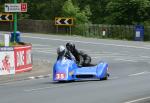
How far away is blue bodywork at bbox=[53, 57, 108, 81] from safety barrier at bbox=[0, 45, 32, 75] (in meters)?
4.97

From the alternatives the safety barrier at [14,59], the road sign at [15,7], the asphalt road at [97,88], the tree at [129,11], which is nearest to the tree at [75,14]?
the tree at [129,11]

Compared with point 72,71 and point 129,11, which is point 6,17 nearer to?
point 129,11

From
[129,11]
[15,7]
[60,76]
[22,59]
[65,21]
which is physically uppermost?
[15,7]

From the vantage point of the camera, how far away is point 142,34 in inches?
2253

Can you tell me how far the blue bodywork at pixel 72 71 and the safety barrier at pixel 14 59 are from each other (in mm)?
4968

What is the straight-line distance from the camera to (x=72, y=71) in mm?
22344

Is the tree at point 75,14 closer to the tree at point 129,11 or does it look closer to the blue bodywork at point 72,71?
the tree at point 129,11

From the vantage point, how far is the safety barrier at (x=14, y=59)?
87.9 feet

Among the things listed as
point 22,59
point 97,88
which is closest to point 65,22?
point 22,59

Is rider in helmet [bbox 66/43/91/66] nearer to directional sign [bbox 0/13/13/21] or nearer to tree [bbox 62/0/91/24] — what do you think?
tree [bbox 62/0/91/24]

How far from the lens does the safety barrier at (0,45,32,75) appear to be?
26.8 metres

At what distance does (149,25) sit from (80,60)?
3897 cm

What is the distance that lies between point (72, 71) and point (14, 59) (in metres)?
5.73

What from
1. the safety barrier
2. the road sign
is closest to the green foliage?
the road sign
